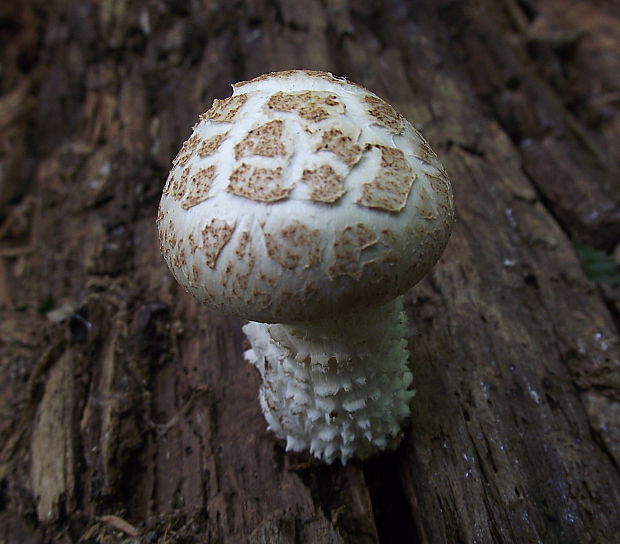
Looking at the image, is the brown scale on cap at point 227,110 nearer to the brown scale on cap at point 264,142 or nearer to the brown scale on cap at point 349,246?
the brown scale on cap at point 264,142

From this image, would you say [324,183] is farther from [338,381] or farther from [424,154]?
[338,381]

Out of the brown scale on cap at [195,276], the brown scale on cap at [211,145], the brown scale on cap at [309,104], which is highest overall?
the brown scale on cap at [309,104]

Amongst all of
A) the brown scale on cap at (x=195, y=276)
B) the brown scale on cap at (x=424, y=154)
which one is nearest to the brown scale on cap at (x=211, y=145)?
the brown scale on cap at (x=195, y=276)

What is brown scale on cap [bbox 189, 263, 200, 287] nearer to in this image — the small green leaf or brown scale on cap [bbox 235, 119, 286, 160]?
brown scale on cap [bbox 235, 119, 286, 160]

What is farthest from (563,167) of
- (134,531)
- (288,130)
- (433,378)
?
(134,531)

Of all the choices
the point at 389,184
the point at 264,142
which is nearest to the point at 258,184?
the point at 264,142

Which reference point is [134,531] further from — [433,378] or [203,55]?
[203,55]

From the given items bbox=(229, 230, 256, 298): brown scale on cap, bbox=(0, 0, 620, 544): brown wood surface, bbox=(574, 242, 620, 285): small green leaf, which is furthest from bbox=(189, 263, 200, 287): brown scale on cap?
bbox=(574, 242, 620, 285): small green leaf
